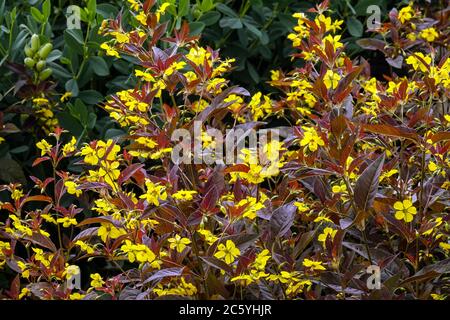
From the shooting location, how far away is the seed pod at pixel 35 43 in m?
2.65

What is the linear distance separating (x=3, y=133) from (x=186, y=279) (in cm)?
116

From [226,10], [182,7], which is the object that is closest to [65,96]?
[182,7]

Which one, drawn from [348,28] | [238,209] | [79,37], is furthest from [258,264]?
[348,28]

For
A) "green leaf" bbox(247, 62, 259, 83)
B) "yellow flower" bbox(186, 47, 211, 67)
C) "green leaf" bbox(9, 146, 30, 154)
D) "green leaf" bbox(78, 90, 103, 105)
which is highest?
"yellow flower" bbox(186, 47, 211, 67)

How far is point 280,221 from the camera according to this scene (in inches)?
70.7

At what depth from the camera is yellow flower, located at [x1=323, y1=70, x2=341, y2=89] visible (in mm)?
1995

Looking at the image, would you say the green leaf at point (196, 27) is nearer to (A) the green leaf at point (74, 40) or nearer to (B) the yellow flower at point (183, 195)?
(A) the green leaf at point (74, 40)

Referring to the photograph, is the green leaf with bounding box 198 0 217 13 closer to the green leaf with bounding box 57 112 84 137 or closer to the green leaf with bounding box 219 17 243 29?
the green leaf with bounding box 219 17 243 29

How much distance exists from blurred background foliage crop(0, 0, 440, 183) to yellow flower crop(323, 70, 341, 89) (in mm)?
685

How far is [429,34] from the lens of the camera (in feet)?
9.53

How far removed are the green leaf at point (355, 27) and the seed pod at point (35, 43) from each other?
48.6 inches

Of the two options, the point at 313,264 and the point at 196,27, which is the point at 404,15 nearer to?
the point at 196,27

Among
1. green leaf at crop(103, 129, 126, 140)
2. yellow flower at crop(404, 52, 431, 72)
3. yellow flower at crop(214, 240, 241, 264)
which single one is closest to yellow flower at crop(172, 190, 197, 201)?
yellow flower at crop(214, 240, 241, 264)

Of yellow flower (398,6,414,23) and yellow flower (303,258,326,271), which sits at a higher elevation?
yellow flower (398,6,414,23)
